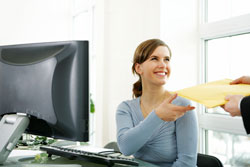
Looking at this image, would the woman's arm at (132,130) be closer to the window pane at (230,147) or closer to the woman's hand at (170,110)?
the woman's hand at (170,110)

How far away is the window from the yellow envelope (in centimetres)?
109

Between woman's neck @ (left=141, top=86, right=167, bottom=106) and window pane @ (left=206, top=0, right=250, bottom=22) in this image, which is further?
window pane @ (left=206, top=0, right=250, bottom=22)

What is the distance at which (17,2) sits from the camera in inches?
154

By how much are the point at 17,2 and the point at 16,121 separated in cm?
317

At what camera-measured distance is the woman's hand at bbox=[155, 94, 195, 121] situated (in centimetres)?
113

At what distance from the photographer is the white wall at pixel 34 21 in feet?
12.5

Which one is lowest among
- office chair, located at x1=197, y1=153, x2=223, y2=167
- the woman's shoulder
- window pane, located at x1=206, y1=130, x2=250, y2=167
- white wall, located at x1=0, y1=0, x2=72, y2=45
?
window pane, located at x1=206, y1=130, x2=250, y2=167

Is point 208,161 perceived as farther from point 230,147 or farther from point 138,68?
point 230,147

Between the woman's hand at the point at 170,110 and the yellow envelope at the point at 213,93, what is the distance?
11 centimetres

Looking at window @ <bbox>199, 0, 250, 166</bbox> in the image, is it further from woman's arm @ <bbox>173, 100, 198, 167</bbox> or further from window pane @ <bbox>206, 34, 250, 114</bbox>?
woman's arm @ <bbox>173, 100, 198, 167</bbox>

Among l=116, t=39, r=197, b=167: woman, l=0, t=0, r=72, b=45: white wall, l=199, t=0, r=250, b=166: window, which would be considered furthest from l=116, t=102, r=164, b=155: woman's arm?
l=0, t=0, r=72, b=45: white wall

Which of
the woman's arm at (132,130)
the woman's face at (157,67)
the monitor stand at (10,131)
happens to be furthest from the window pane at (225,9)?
the monitor stand at (10,131)

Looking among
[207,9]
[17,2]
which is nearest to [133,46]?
[207,9]

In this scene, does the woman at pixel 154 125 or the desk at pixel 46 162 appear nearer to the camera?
the desk at pixel 46 162
